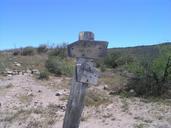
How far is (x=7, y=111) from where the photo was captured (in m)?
11.7

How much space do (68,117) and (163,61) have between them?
437 inches

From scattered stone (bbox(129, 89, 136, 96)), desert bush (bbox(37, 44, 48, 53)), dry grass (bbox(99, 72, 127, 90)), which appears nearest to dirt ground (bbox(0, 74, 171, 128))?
scattered stone (bbox(129, 89, 136, 96))

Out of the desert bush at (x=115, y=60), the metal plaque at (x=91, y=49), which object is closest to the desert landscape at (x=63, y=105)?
the metal plaque at (x=91, y=49)

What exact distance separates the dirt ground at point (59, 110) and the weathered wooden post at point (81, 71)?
4.40 metres

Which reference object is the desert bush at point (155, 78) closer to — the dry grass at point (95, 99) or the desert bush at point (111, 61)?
the dry grass at point (95, 99)

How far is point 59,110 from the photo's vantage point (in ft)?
38.8

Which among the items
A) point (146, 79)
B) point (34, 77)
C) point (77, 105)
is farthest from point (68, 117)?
point (34, 77)

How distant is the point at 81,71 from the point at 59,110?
6710 mm

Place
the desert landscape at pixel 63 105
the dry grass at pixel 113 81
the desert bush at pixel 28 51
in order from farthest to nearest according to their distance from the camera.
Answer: the desert bush at pixel 28 51
the dry grass at pixel 113 81
the desert landscape at pixel 63 105

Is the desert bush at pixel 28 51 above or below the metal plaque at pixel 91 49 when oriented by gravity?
above

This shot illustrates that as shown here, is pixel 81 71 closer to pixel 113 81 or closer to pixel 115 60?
pixel 113 81

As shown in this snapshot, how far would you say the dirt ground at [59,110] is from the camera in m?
9.93

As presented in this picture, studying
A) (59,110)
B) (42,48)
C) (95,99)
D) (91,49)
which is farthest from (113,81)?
(42,48)

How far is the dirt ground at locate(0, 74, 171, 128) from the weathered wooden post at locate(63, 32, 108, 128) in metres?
4.40
